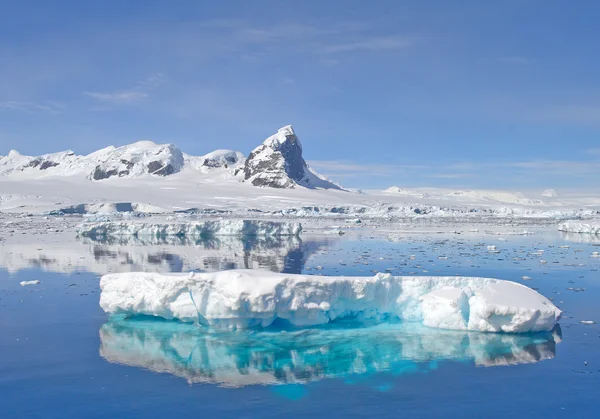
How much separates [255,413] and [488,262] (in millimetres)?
13082

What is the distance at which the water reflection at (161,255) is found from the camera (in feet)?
55.2

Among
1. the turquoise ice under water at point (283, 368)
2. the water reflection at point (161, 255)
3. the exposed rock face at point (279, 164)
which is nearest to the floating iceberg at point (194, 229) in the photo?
the water reflection at point (161, 255)

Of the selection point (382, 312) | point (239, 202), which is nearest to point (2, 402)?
point (382, 312)

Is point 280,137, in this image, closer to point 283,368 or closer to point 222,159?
point 222,159

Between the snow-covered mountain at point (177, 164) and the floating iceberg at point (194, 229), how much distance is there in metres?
63.9

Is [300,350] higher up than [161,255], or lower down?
lower down

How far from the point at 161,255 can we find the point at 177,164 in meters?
86.0

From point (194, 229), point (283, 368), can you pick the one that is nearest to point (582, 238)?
point (194, 229)

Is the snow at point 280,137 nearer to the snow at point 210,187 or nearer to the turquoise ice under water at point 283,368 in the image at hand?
the snow at point 210,187

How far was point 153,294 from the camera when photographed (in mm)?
9539

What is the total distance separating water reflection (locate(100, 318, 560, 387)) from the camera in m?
7.39

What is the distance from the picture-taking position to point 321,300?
9.35m

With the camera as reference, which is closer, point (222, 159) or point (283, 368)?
point (283, 368)

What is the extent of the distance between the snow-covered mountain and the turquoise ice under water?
84545 mm
